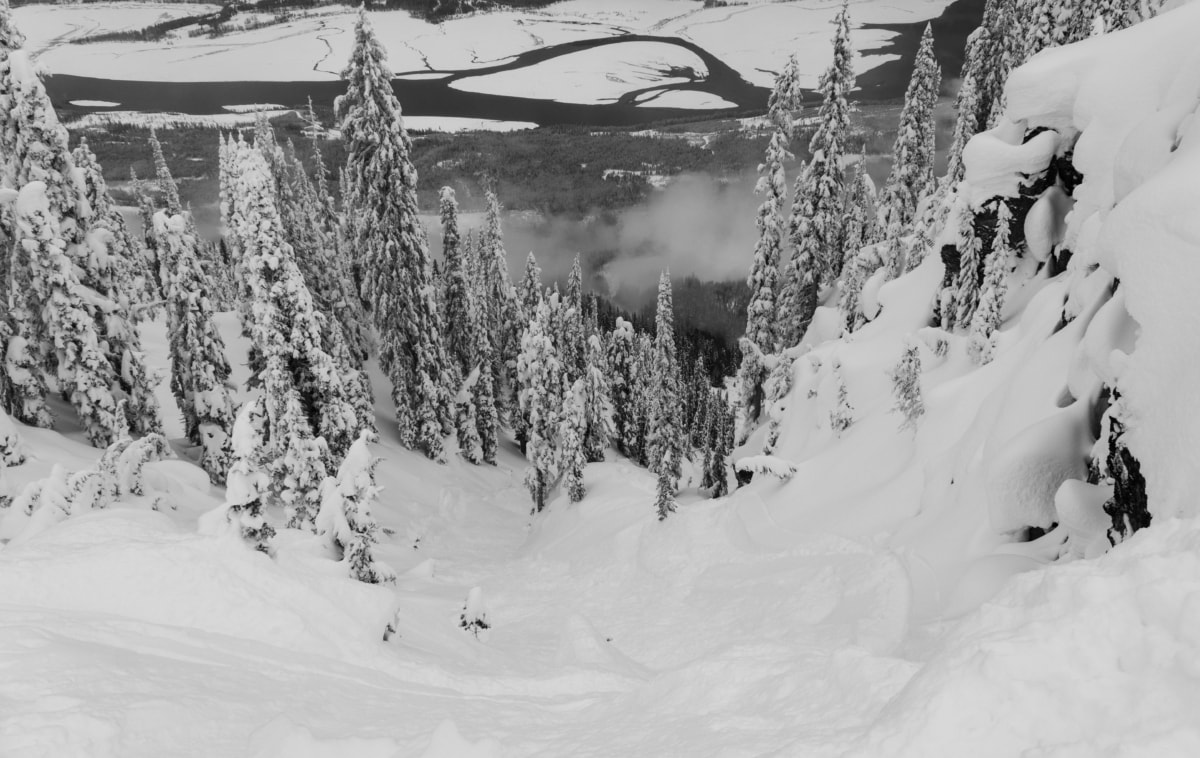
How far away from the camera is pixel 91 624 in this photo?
641 centimetres

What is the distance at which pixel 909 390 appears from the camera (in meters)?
13.5

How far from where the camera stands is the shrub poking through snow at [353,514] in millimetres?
12062

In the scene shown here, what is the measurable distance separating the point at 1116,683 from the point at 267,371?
2192 cm

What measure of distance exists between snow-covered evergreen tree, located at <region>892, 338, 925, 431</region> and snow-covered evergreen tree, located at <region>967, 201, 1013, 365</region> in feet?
3.98

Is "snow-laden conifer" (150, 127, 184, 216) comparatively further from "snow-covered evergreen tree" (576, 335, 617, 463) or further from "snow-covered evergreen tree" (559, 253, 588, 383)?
"snow-covered evergreen tree" (576, 335, 617, 463)

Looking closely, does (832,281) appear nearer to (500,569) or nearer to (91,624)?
(500,569)

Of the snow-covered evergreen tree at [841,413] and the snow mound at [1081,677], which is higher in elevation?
the snow mound at [1081,677]

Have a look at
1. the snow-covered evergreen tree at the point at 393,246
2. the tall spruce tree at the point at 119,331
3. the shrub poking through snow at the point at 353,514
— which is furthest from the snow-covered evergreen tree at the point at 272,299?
the snow-covered evergreen tree at the point at 393,246

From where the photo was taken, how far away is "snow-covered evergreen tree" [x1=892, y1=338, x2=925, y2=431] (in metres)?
13.0

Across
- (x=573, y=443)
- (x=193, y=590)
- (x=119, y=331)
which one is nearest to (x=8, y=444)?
(x=119, y=331)

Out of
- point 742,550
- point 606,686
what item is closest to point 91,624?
point 606,686

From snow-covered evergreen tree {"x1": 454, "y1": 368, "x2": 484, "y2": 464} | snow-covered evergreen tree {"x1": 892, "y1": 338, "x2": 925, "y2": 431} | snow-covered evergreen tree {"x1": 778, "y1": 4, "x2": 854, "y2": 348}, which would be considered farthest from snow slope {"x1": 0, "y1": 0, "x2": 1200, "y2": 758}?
snow-covered evergreen tree {"x1": 454, "y1": 368, "x2": 484, "y2": 464}

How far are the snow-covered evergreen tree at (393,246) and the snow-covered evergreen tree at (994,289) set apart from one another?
24.7m

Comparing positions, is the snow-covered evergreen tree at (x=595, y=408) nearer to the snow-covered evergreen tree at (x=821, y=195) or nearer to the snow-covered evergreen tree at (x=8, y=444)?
the snow-covered evergreen tree at (x=821, y=195)
